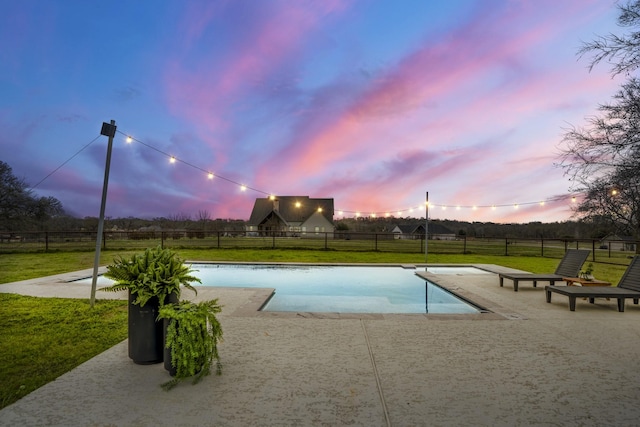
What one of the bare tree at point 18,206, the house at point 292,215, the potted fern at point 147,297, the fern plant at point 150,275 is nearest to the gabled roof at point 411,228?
the house at point 292,215

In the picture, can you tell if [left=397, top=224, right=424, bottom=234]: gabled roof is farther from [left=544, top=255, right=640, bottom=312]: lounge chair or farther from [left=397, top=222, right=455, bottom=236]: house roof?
[left=544, top=255, right=640, bottom=312]: lounge chair

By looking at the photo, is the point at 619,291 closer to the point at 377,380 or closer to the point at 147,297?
the point at 377,380

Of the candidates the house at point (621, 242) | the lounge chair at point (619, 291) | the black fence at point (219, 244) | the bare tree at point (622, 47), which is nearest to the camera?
the bare tree at point (622, 47)

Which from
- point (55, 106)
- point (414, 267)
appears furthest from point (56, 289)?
point (55, 106)

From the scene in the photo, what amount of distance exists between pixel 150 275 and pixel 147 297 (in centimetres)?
20

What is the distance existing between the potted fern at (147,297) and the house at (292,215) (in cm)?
3686

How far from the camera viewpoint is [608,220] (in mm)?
13188

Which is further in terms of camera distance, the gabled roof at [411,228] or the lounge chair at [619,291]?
the gabled roof at [411,228]

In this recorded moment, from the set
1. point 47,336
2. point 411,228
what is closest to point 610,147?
point 47,336

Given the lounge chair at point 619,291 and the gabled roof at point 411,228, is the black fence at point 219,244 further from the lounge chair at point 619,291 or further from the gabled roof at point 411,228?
the gabled roof at point 411,228

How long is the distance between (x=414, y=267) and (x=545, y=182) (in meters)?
12.0

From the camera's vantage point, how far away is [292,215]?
140 feet

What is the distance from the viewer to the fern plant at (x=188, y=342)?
270 centimetres

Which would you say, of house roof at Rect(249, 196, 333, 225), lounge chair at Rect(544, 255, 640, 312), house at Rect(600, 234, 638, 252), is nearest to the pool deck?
lounge chair at Rect(544, 255, 640, 312)
